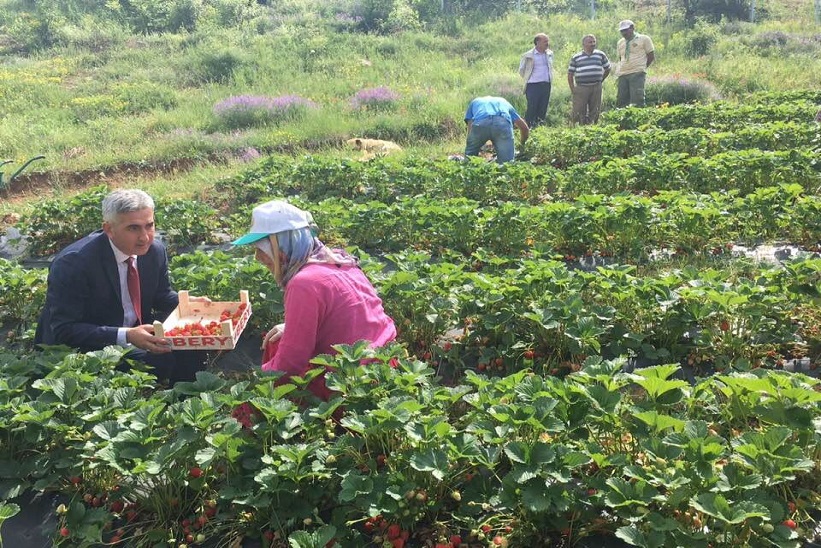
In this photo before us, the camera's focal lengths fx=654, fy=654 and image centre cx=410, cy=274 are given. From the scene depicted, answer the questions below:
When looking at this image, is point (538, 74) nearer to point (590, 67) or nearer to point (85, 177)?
point (590, 67)

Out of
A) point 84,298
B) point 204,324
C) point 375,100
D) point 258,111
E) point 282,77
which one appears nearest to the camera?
point 84,298

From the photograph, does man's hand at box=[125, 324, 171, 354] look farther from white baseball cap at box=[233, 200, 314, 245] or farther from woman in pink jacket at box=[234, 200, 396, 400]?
white baseball cap at box=[233, 200, 314, 245]

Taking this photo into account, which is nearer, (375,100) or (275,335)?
(275,335)

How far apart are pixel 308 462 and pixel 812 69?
1714 centimetres

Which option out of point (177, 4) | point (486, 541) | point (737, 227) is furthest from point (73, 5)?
point (486, 541)

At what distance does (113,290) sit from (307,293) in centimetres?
150

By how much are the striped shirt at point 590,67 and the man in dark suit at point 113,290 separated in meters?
8.79

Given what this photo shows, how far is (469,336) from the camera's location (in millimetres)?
3982

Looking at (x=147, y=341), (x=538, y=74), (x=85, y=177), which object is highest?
(x=538, y=74)

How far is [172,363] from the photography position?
3.89 m

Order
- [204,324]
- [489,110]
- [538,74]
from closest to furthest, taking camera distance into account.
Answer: [204,324]
[489,110]
[538,74]

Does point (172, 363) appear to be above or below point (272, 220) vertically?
below

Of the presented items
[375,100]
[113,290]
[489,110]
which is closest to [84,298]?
[113,290]

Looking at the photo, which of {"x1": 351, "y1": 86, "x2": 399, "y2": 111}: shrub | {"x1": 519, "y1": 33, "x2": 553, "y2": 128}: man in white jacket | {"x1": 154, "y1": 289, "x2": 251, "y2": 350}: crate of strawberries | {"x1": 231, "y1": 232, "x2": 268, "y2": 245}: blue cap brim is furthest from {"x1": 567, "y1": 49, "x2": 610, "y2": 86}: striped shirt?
{"x1": 231, "y1": 232, "x2": 268, "y2": 245}: blue cap brim
